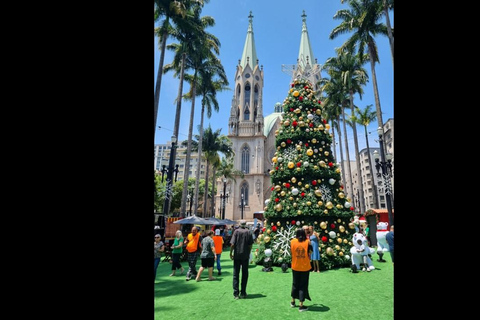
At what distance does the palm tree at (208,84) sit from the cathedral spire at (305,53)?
34.7 m

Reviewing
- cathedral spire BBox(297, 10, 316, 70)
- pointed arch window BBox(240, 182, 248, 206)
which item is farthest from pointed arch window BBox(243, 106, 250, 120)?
cathedral spire BBox(297, 10, 316, 70)

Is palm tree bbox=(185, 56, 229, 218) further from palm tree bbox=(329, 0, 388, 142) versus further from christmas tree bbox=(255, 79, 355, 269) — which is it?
christmas tree bbox=(255, 79, 355, 269)

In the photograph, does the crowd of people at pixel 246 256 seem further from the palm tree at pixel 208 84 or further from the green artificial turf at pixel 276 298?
the palm tree at pixel 208 84

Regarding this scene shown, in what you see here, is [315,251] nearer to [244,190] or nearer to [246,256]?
[246,256]

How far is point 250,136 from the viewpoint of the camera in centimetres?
4997

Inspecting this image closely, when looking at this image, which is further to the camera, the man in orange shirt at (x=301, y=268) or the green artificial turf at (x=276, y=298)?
the man in orange shirt at (x=301, y=268)

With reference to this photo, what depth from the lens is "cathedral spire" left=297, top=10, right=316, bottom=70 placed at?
59500mm

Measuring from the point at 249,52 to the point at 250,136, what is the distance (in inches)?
833

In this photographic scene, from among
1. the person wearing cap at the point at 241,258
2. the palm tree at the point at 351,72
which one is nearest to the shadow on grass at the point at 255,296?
the person wearing cap at the point at 241,258

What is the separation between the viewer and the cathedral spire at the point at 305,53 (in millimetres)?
59500

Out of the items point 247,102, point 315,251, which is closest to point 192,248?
point 315,251

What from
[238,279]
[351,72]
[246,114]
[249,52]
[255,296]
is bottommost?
[255,296]
